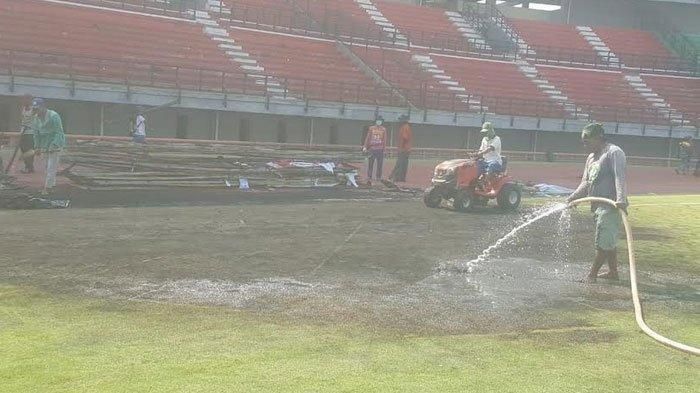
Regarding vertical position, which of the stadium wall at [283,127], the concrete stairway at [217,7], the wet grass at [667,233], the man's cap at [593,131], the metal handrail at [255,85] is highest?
the concrete stairway at [217,7]

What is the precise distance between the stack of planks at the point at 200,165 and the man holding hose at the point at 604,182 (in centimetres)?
909

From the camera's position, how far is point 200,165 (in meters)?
14.8

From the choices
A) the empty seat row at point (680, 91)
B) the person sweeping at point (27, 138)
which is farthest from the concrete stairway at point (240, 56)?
the empty seat row at point (680, 91)

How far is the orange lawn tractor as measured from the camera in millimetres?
12656

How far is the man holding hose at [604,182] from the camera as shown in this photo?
23.1ft

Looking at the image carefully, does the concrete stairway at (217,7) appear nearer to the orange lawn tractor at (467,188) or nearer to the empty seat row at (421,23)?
the empty seat row at (421,23)

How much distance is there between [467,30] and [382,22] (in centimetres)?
566

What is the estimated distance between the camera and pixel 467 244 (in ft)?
30.9

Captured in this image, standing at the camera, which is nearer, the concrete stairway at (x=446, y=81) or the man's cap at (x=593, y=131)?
the man's cap at (x=593, y=131)

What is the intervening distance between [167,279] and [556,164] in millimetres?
24803

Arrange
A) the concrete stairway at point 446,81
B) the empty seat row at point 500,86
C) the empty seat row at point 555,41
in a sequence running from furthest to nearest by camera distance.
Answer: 1. the empty seat row at point 555,41
2. the empty seat row at point 500,86
3. the concrete stairway at point 446,81

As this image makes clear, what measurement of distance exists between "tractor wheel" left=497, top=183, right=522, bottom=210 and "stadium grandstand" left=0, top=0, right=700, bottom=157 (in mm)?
13269

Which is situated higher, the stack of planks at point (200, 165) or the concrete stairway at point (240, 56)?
the concrete stairway at point (240, 56)

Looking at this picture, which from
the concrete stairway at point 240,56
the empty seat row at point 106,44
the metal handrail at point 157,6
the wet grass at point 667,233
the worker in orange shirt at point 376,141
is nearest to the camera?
the wet grass at point 667,233
